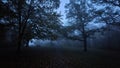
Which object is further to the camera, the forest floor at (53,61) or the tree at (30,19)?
the tree at (30,19)

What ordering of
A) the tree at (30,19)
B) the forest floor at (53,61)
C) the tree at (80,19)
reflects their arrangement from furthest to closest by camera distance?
the tree at (80,19)
the tree at (30,19)
the forest floor at (53,61)

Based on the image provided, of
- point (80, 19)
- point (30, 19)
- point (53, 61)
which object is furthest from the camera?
point (80, 19)

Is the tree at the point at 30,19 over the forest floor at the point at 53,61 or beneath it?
over

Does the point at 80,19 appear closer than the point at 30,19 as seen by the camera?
No

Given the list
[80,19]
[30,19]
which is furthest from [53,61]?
[80,19]

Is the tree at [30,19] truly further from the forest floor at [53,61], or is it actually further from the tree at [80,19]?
the tree at [80,19]

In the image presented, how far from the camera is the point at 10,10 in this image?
1377cm

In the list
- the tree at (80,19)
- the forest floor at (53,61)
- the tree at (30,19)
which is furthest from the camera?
the tree at (80,19)

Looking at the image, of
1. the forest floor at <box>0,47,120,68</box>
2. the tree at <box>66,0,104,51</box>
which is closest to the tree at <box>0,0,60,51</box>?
the forest floor at <box>0,47,120,68</box>

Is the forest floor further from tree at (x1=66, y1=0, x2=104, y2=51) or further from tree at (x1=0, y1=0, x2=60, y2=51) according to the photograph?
tree at (x1=66, y1=0, x2=104, y2=51)

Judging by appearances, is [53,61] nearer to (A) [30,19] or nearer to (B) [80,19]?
(A) [30,19]

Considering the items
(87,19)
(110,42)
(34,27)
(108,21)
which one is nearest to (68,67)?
(34,27)

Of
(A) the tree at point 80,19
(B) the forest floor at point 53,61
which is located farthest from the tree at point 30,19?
(A) the tree at point 80,19

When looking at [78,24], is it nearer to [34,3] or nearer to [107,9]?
[107,9]
